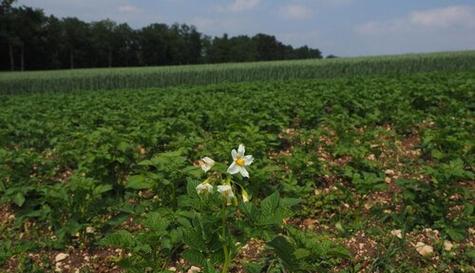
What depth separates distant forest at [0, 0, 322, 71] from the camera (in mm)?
53947

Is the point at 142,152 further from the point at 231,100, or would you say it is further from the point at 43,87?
the point at 43,87

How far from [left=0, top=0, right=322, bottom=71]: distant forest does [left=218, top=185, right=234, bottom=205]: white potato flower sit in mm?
49896

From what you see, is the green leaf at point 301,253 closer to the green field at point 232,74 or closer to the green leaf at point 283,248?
the green leaf at point 283,248

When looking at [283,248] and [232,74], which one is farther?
[232,74]

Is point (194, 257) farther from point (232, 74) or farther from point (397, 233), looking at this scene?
point (232, 74)

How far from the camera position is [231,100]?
8922 mm

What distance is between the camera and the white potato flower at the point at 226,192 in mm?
1975

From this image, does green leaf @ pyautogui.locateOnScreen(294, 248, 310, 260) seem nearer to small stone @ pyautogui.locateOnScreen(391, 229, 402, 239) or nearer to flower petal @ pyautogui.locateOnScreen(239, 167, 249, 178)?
flower petal @ pyautogui.locateOnScreen(239, 167, 249, 178)

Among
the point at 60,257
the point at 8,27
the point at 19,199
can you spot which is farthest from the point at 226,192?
the point at 8,27

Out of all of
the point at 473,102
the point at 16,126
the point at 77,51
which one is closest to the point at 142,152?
the point at 16,126

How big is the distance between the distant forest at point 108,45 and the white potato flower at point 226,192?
4990cm

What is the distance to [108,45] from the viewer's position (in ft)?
218

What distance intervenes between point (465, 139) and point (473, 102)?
13.1 ft

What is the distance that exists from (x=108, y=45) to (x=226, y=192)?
67.9 metres
